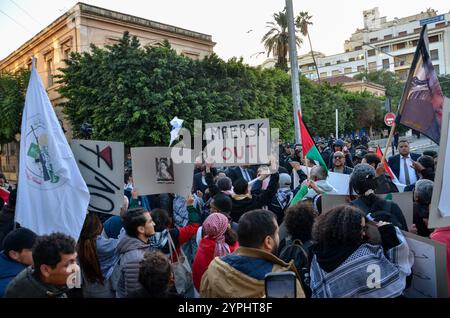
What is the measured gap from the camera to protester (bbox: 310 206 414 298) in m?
2.01

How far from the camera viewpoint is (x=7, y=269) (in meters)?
2.42

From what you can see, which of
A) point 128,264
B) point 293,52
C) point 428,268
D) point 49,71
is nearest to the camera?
point 428,268

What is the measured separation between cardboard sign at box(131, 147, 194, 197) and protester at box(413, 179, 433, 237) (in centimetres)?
193

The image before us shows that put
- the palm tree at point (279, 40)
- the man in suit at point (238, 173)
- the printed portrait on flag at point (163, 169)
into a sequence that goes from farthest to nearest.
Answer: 1. the palm tree at point (279, 40)
2. the man in suit at point (238, 173)
3. the printed portrait on flag at point (163, 169)

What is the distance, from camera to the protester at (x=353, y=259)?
2.01 metres

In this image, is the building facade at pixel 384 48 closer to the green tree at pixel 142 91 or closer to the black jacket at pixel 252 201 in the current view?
the green tree at pixel 142 91

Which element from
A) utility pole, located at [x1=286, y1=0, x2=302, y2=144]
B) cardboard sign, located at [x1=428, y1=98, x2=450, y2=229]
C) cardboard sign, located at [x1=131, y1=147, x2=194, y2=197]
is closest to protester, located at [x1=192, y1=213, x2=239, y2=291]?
cardboard sign, located at [x1=131, y1=147, x2=194, y2=197]

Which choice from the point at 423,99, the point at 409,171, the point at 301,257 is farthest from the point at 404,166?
the point at 301,257

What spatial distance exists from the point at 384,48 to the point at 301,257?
258ft

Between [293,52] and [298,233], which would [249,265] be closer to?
[298,233]

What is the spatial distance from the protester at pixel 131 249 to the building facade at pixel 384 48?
65617 mm

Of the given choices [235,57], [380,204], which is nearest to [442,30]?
[235,57]

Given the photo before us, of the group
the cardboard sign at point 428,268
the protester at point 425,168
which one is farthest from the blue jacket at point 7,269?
the protester at point 425,168
